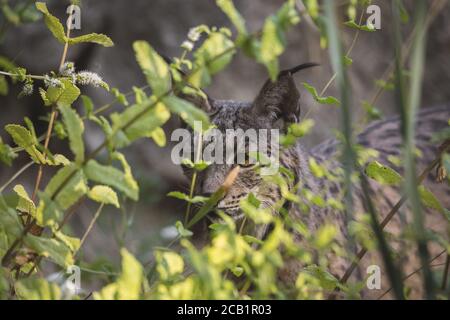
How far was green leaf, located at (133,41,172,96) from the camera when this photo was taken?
5.59 ft

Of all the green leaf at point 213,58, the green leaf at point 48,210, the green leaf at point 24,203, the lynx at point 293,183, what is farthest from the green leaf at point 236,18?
the lynx at point 293,183

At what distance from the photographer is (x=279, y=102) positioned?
340cm

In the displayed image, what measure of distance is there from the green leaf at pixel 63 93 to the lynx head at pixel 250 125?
40.8 inches

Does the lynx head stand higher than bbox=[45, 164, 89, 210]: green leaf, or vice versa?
the lynx head

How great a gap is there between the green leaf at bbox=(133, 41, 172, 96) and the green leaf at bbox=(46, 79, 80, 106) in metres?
0.53

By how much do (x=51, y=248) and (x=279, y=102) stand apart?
177 cm

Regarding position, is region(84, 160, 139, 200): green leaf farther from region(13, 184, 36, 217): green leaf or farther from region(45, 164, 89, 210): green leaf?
region(13, 184, 36, 217): green leaf

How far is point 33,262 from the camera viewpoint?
214cm

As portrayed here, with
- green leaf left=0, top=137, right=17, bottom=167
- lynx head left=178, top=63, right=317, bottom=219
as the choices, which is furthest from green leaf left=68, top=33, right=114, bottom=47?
lynx head left=178, top=63, right=317, bottom=219

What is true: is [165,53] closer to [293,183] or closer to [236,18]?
[293,183]

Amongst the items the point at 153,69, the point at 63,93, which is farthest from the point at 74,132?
the point at 63,93

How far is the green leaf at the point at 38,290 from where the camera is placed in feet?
5.76

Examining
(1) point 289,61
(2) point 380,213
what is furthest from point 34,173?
(2) point 380,213
